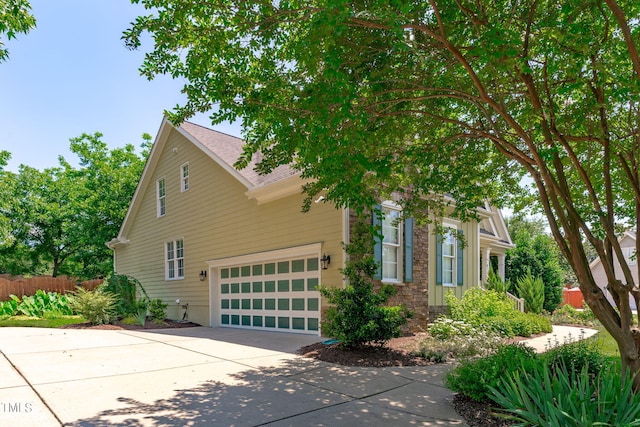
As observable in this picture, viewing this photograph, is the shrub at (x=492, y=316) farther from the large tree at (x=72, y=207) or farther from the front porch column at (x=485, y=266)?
the large tree at (x=72, y=207)

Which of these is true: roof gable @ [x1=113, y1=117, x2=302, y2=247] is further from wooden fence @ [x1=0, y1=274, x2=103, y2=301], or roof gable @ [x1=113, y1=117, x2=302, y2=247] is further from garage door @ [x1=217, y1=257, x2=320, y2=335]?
wooden fence @ [x1=0, y1=274, x2=103, y2=301]

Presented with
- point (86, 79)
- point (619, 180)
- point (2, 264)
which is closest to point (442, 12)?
point (619, 180)

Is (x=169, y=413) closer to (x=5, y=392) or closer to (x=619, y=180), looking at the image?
(x=5, y=392)

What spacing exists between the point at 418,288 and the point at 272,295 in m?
4.11

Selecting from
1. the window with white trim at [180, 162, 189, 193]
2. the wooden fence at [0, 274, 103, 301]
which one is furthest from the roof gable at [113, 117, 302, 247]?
the wooden fence at [0, 274, 103, 301]

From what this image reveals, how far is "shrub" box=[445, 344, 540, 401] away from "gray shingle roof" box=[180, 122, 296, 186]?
6757 mm

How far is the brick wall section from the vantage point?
11.5 meters

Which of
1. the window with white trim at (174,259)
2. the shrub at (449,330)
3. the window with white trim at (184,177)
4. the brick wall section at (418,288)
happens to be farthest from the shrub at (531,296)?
the window with white trim at (184,177)

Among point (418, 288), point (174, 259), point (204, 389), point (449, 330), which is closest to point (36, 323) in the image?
point (174, 259)

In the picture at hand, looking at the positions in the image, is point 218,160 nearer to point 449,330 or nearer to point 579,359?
point 449,330

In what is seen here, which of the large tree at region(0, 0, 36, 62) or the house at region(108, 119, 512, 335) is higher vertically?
the large tree at region(0, 0, 36, 62)

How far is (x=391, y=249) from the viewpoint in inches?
448

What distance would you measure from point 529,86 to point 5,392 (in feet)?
25.1

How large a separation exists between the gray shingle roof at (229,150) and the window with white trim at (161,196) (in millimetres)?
2939
